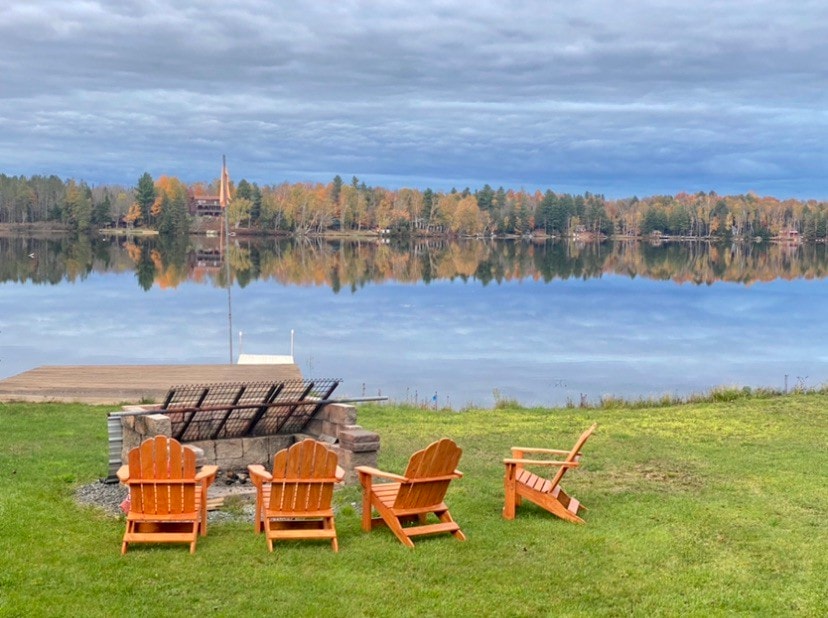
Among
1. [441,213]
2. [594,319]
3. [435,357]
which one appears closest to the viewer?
[435,357]

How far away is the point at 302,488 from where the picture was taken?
813 centimetres

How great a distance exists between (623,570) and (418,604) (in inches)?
71.2

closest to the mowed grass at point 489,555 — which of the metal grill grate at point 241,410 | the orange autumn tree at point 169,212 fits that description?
the metal grill grate at point 241,410

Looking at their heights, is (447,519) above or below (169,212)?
below

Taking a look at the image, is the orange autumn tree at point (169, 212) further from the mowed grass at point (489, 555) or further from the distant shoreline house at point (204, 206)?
the mowed grass at point (489, 555)

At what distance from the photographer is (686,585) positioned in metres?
7.23

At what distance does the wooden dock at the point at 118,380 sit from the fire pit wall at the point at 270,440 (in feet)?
21.9

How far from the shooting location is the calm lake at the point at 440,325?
28.2 metres

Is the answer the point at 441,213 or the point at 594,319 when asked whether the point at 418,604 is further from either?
the point at 441,213

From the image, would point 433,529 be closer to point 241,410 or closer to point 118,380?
point 241,410

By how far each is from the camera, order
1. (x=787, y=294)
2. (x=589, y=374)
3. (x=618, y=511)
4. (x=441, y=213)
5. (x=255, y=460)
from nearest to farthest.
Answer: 1. (x=618, y=511)
2. (x=255, y=460)
3. (x=589, y=374)
4. (x=787, y=294)
5. (x=441, y=213)

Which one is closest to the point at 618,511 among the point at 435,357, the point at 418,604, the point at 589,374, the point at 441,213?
the point at 418,604

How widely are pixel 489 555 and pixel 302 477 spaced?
1.67m

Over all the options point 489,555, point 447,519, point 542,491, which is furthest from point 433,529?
point 542,491
